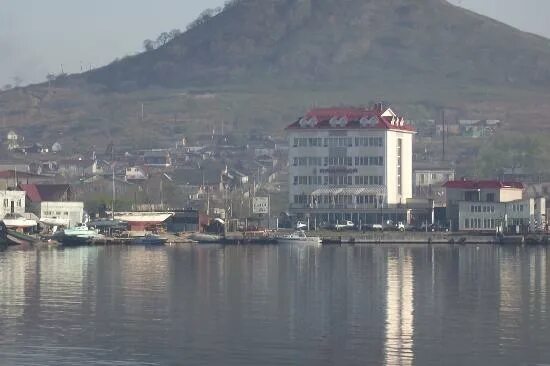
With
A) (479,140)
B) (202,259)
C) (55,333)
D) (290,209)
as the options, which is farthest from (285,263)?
(479,140)

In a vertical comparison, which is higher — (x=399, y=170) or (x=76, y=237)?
(x=399, y=170)

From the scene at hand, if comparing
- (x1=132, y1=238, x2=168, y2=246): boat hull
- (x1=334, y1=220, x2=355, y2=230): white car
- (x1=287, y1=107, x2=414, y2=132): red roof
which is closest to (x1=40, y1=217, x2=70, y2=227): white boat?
(x1=132, y1=238, x2=168, y2=246): boat hull

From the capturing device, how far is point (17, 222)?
322 feet

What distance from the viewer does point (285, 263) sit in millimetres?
76438

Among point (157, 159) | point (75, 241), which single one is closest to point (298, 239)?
point (75, 241)

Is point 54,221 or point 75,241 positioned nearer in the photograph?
point 75,241

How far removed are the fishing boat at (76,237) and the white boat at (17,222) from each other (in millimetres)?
2336

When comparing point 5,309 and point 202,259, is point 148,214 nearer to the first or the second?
point 202,259

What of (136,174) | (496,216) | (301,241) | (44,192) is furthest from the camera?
(136,174)

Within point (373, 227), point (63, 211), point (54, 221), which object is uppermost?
point (63, 211)

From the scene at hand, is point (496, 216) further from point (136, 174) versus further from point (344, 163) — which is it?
point (136, 174)

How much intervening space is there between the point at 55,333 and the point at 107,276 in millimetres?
20263

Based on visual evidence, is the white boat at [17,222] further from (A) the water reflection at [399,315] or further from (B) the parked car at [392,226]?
(A) the water reflection at [399,315]

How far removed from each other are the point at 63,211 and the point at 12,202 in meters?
4.20
